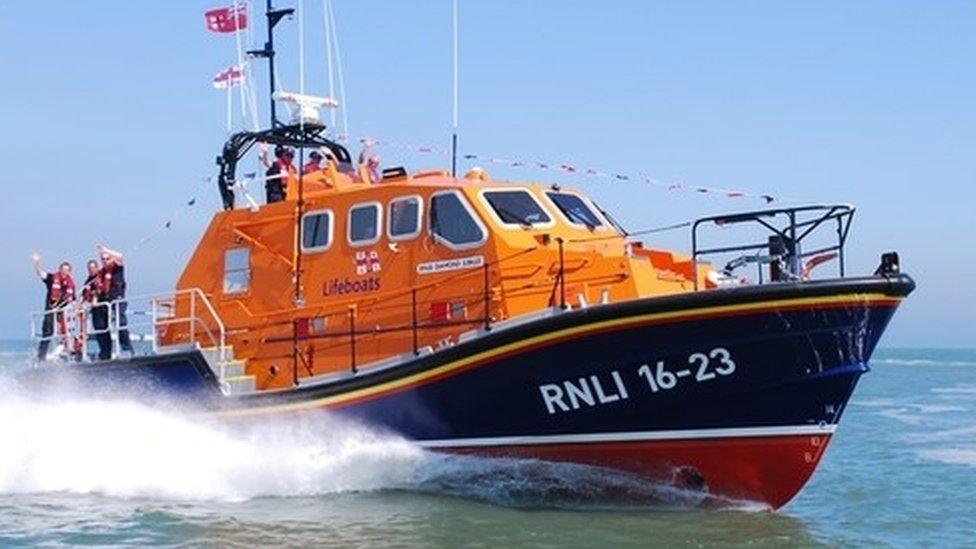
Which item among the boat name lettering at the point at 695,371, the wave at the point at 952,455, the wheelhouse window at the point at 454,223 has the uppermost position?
the wheelhouse window at the point at 454,223

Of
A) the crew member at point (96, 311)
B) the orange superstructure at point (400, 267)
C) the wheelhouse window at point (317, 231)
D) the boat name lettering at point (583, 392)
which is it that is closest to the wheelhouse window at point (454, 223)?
the orange superstructure at point (400, 267)

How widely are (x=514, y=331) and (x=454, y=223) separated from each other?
1.42m

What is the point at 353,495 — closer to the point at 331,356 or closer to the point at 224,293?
the point at 331,356

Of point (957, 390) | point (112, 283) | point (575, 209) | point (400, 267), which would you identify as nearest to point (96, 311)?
point (112, 283)

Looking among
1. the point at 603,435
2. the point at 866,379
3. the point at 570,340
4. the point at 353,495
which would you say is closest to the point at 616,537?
the point at 603,435

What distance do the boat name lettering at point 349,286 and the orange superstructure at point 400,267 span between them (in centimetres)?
1

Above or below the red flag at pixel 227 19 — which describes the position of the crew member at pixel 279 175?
below

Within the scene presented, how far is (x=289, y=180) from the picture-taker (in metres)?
10.8

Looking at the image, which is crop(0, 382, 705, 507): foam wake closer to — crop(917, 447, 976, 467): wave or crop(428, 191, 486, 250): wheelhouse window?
crop(428, 191, 486, 250): wheelhouse window

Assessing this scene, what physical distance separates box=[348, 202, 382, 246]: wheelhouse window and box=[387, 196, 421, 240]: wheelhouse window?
0.46 ft

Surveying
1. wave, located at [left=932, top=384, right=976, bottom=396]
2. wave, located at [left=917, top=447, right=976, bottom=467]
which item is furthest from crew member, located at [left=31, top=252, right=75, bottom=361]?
wave, located at [left=932, top=384, right=976, bottom=396]

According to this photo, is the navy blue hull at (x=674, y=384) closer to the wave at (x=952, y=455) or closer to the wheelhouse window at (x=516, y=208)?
the wheelhouse window at (x=516, y=208)

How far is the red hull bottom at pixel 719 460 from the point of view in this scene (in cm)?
858

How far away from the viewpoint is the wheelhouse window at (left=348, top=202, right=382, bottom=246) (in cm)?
1011
